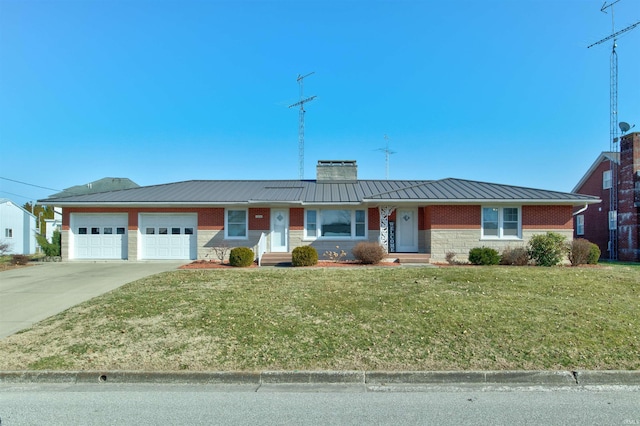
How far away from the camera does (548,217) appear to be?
59.1 feet

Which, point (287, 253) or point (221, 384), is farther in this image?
point (287, 253)

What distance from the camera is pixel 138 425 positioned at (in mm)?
4152

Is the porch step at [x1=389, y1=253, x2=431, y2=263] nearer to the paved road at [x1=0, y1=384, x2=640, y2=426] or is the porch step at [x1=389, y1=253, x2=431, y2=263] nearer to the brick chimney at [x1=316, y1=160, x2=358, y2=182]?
the brick chimney at [x1=316, y1=160, x2=358, y2=182]

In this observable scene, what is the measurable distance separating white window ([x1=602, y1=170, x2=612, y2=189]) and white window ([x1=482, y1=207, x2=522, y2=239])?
12038mm

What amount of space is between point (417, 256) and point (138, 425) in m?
14.6

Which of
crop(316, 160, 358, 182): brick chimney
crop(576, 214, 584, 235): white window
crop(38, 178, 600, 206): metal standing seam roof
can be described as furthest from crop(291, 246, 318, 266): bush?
crop(576, 214, 584, 235): white window

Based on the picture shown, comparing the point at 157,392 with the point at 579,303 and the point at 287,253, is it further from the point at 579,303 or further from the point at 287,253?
the point at 287,253

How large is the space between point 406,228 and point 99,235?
15.0 m

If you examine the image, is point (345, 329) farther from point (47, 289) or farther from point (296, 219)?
point (296, 219)

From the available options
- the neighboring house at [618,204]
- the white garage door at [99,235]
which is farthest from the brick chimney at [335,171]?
the neighboring house at [618,204]

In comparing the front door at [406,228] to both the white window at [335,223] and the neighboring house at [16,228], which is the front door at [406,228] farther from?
the neighboring house at [16,228]

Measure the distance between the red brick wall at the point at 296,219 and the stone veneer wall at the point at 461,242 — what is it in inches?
236

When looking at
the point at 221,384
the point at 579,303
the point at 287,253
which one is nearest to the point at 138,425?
the point at 221,384

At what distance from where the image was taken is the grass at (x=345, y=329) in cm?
576
